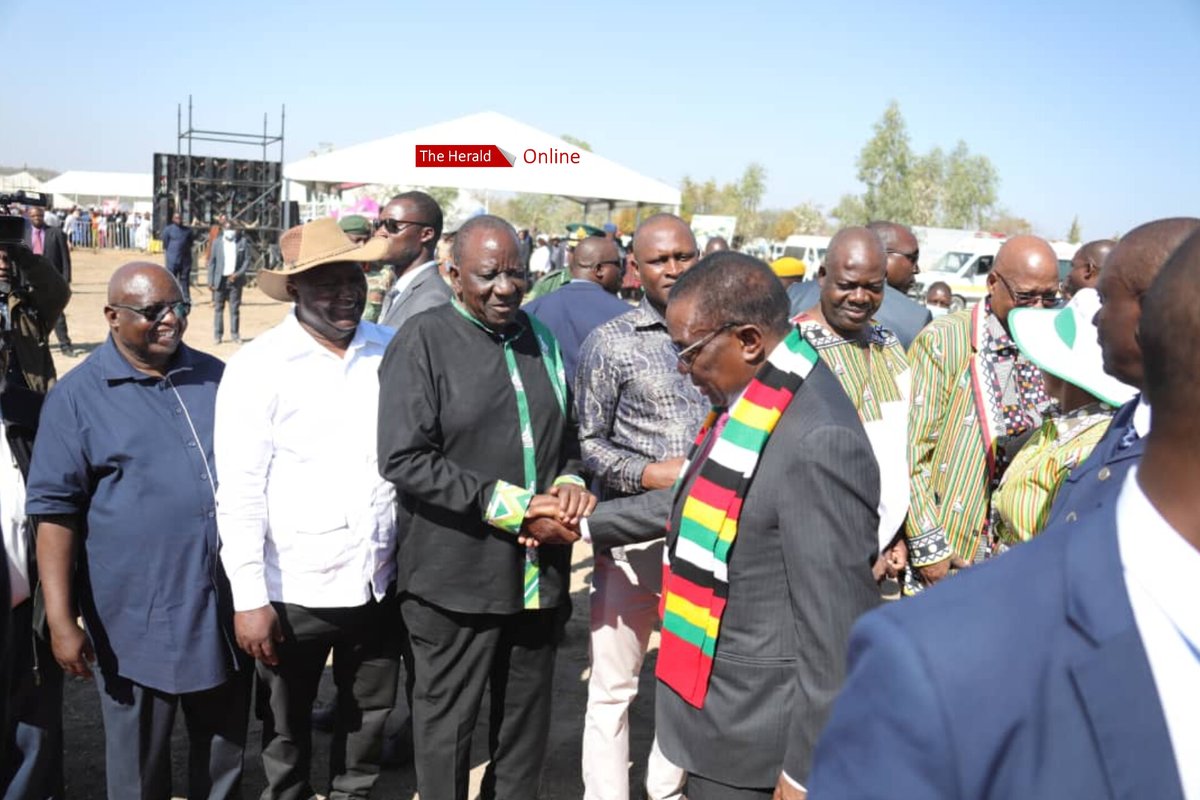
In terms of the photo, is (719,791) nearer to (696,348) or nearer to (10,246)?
(696,348)

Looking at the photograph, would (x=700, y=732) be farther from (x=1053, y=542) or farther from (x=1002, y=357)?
(x=1002, y=357)

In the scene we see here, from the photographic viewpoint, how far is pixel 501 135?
13.4m

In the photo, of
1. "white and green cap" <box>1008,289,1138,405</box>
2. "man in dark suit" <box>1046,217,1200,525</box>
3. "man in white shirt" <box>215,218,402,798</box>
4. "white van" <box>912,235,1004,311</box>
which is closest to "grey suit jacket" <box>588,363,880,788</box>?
"man in dark suit" <box>1046,217,1200,525</box>

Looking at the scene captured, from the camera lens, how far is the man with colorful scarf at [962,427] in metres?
3.66

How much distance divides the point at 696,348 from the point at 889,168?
70.0 meters

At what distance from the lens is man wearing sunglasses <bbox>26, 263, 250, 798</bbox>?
2.98m

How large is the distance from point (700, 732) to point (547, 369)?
57.4 inches

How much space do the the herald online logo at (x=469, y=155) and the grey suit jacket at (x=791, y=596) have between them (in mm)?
11633

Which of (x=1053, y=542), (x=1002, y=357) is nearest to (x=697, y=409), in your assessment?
(x=1002, y=357)

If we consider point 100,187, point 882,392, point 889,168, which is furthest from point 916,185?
point 882,392

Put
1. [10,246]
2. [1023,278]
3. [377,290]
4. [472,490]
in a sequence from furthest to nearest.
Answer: [377,290] < [10,246] < [1023,278] < [472,490]

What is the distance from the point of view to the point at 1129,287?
2051 mm

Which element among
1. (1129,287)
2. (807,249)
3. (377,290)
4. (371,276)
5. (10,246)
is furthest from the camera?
(807,249)

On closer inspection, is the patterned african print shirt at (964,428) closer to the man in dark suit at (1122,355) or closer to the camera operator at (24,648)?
the man in dark suit at (1122,355)
